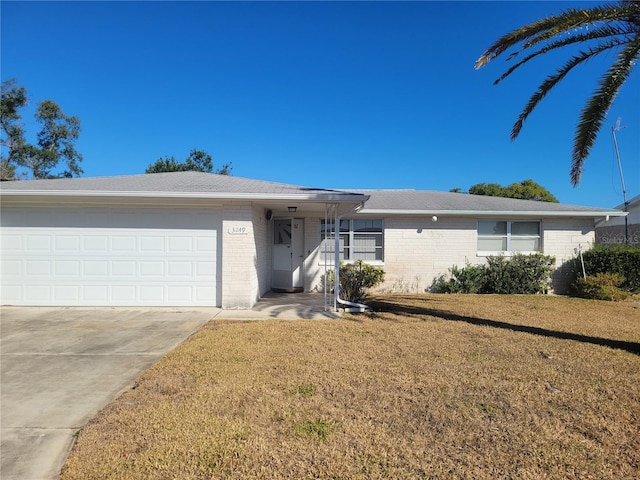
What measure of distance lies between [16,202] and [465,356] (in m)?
10.7

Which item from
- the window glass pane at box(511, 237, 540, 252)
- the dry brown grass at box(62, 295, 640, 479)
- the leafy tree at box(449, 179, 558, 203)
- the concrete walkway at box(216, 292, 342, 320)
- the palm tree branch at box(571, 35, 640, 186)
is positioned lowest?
the dry brown grass at box(62, 295, 640, 479)

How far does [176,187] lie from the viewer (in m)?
9.45

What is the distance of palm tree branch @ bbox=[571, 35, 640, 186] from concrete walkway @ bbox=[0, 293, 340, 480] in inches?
242

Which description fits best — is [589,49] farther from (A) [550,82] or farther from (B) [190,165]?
(B) [190,165]

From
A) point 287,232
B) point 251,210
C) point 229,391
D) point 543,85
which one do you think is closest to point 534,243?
point 543,85

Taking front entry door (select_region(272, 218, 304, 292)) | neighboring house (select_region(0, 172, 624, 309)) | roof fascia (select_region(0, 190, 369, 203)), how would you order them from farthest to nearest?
front entry door (select_region(272, 218, 304, 292))
neighboring house (select_region(0, 172, 624, 309))
roof fascia (select_region(0, 190, 369, 203))

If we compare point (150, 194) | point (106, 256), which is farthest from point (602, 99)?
point (106, 256)

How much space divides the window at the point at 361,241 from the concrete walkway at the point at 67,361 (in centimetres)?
356

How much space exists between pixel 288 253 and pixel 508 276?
24.8ft

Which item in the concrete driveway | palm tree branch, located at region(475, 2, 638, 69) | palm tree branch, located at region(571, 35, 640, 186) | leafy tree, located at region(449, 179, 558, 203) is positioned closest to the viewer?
the concrete driveway

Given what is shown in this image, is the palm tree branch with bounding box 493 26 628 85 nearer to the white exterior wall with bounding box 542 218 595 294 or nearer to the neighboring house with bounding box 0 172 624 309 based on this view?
the neighboring house with bounding box 0 172 624 309

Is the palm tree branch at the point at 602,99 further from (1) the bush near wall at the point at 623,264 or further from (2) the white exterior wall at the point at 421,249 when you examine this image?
(1) the bush near wall at the point at 623,264

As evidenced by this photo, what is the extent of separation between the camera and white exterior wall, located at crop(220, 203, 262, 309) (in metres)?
9.20

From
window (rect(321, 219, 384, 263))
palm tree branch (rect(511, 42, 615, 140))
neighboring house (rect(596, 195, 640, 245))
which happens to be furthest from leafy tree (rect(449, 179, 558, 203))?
palm tree branch (rect(511, 42, 615, 140))
